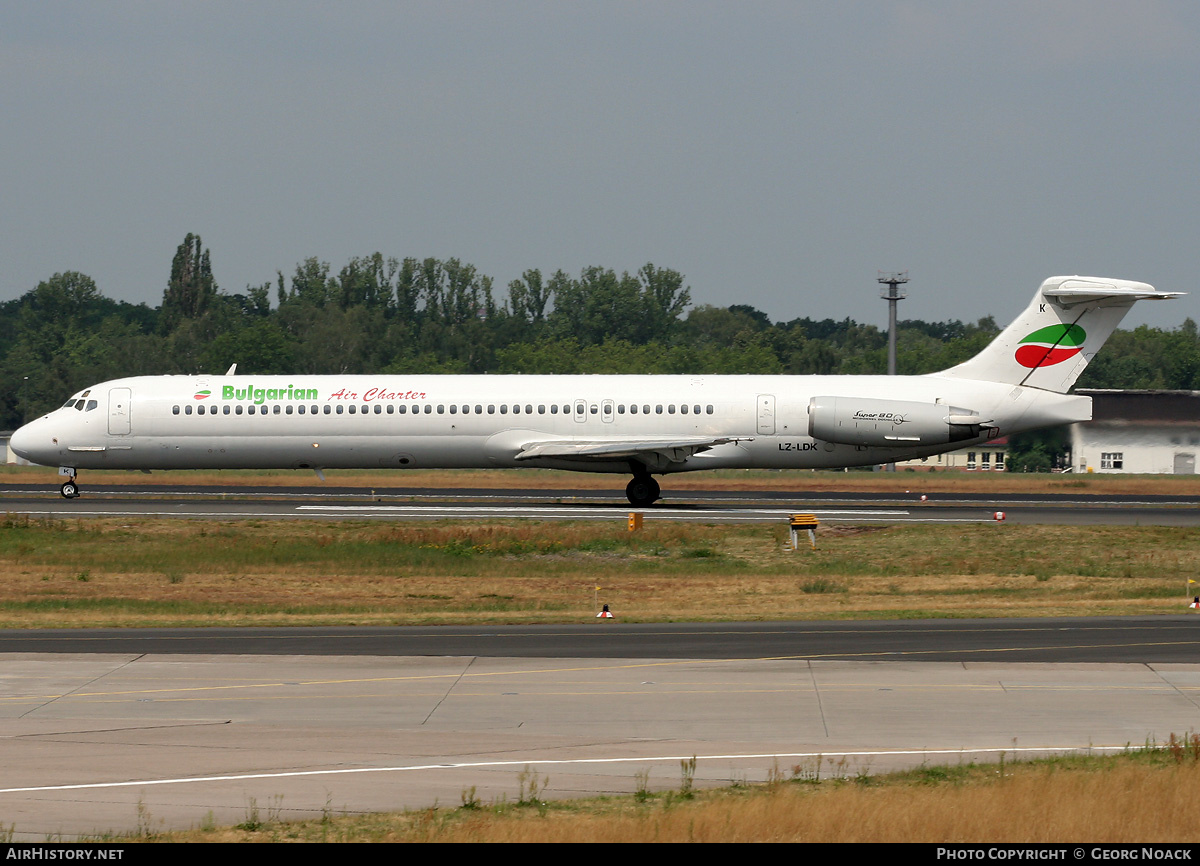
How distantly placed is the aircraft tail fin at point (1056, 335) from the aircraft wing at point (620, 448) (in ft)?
29.0

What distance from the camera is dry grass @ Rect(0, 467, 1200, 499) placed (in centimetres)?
5878

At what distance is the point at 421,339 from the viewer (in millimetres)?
137750

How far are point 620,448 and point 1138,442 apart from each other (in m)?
43.1

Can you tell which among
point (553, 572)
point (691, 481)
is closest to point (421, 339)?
point (691, 481)

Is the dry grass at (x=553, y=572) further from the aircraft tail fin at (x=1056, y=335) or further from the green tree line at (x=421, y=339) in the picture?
the green tree line at (x=421, y=339)

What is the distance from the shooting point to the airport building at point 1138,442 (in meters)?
73.9

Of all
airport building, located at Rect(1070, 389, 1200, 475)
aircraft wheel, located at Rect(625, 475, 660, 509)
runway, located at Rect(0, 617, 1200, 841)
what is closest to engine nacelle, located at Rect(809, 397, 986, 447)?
aircraft wheel, located at Rect(625, 475, 660, 509)

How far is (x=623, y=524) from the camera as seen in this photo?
38.8 m

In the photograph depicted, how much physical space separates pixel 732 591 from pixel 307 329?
11186 cm

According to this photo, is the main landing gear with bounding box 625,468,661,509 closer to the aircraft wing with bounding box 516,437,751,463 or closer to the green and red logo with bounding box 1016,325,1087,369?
the aircraft wing with bounding box 516,437,751,463

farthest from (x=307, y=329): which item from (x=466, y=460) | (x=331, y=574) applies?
(x=331, y=574)

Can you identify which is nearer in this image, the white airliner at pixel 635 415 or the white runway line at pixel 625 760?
the white runway line at pixel 625 760

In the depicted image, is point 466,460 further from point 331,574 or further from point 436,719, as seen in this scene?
point 436,719

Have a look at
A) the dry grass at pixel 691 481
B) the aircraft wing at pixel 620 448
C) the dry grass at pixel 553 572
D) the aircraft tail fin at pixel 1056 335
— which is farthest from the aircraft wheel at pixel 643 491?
the aircraft tail fin at pixel 1056 335
